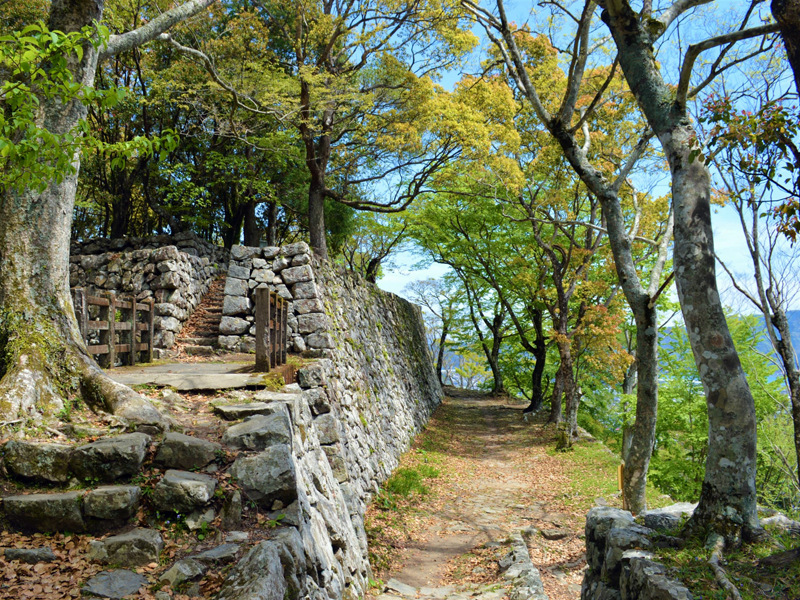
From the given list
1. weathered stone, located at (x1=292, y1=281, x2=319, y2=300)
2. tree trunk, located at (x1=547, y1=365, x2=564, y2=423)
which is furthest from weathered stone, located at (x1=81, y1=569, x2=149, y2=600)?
tree trunk, located at (x1=547, y1=365, x2=564, y2=423)

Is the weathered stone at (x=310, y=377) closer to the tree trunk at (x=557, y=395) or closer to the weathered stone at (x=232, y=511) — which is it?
the weathered stone at (x=232, y=511)

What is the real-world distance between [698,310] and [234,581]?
3.75 metres

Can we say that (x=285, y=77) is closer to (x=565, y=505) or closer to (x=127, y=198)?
(x=127, y=198)

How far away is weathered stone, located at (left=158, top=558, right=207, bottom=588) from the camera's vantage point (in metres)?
3.03

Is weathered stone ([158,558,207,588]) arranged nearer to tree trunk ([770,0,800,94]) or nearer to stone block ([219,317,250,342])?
tree trunk ([770,0,800,94])

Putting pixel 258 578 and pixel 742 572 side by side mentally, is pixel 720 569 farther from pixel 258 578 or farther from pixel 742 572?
pixel 258 578

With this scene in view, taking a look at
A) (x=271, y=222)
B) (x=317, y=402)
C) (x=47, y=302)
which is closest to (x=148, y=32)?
(x=47, y=302)

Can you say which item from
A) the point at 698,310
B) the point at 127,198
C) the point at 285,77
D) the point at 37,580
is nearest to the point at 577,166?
the point at 698,310

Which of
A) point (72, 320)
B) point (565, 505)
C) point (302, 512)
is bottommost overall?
point (565, 505)

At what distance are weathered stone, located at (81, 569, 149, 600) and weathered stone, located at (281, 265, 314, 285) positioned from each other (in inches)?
290

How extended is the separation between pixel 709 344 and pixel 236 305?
8.74 m

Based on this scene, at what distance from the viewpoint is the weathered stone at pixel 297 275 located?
33.3 feet

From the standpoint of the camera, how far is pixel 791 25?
10.4 feet

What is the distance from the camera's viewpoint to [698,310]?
3.91 metres
